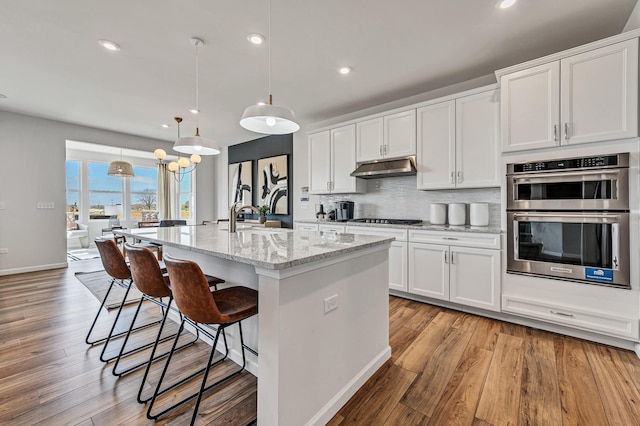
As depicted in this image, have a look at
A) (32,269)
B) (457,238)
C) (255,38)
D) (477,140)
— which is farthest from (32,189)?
(477,140)

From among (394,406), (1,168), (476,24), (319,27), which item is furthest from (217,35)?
(1,168)

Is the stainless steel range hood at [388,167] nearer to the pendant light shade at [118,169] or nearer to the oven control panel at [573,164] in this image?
the oven control panel at [573,164]

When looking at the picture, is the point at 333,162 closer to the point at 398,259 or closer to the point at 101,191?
the point at 398,259

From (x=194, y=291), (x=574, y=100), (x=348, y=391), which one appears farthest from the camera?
(x=574, y=100)

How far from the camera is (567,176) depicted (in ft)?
7.62

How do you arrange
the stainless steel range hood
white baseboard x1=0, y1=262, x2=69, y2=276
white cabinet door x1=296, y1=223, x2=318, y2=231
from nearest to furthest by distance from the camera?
the stainless steel range hood
white cabinet door x1=296, y1=223, x2=318, y2=231
white baseboard x1=0, y1=262, x2=69, y2=276

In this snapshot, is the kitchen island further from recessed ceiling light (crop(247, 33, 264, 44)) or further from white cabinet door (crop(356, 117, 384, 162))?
white cabinet door (crop(356, 117, 384, 162))

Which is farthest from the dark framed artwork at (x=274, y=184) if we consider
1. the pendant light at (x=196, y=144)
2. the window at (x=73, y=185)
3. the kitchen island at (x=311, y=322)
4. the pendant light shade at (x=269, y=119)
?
the window at (x=73, y=185)

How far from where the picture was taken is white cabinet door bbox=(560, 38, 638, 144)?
206 cm

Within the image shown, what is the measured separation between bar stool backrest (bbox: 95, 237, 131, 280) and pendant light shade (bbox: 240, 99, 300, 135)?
1379 mm

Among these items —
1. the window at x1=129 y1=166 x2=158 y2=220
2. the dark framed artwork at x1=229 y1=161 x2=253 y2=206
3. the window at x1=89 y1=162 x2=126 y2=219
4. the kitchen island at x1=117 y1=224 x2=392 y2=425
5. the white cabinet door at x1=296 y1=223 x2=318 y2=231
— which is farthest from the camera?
the window at x1=129 y1=166 x2=158 y2=220

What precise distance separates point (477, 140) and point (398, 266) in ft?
5.49

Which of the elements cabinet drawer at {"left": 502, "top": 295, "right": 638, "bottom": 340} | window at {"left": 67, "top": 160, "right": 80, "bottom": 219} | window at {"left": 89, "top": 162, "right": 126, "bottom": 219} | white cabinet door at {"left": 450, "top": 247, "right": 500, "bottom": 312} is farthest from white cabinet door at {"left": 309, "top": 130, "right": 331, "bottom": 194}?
window at {"left": 67, "top": 160, "right": 80, "bottom": 219}

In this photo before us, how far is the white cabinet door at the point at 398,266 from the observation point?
3283 millimetres
